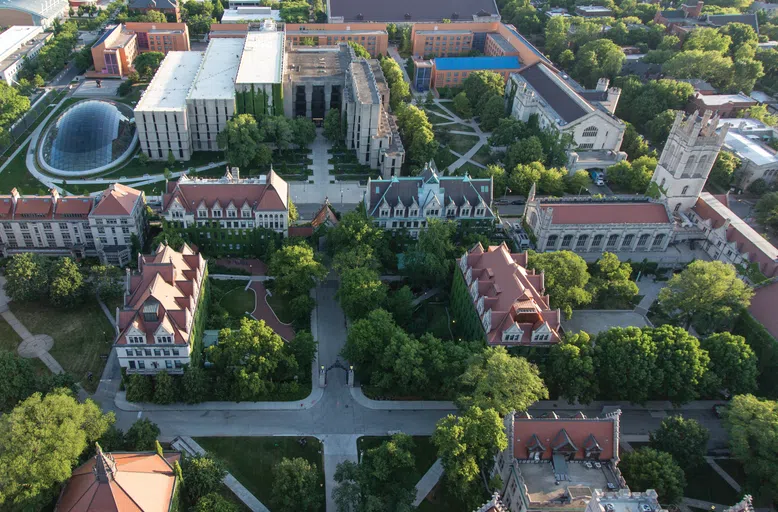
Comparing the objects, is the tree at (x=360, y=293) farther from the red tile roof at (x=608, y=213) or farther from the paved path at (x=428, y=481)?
the red tile roof at (x=608, y=213)

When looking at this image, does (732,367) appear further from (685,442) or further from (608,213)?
(608,213)

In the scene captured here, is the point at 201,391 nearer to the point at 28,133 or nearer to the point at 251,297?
the point at 251,297

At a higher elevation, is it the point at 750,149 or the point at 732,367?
→ the point at 750,149

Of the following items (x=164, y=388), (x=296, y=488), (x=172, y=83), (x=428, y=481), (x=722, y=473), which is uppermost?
(x=172, y=83)

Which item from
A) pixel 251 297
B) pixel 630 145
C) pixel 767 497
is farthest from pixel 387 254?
pixel 630 145

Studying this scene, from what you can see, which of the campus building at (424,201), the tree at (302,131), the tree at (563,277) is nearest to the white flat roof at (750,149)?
the tree at (563,277)

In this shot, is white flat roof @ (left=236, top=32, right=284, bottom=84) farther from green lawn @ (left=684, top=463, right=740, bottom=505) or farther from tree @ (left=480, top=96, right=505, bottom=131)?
green lawn @ (left=684, top=463, right=740, bottom=505)

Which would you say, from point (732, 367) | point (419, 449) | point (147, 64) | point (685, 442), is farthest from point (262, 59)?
point (685, 442)
